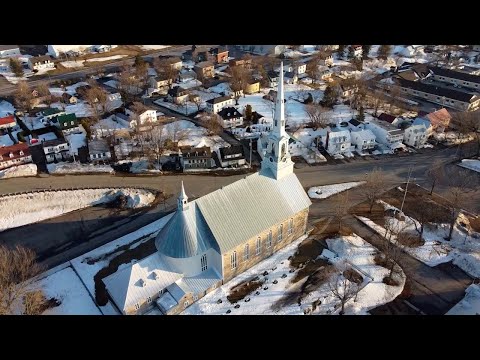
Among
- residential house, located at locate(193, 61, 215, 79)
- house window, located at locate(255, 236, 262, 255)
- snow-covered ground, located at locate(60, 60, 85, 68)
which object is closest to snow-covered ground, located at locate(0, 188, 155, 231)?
house window, located at locate(255, 236, 262, 255)

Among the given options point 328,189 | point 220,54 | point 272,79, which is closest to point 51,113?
point 220,54

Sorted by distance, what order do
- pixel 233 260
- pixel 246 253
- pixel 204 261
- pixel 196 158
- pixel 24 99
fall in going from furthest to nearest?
pixel 24 99
pixel 196 158
pixel 246 253
pixel 233 260
pixel 204 261

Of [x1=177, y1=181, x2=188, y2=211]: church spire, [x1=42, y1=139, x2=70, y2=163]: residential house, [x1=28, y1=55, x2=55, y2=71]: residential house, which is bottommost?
[x1=42, y1=139, x2=70, y2=163]: residential house

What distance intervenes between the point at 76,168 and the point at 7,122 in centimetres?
1730

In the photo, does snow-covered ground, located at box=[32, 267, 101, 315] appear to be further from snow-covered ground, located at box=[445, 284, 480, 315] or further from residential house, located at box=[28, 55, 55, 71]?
residential house, located at box=[28, 55, 55, 71]

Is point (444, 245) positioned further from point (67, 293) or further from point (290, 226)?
point (67, 293)

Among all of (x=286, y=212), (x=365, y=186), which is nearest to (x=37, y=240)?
(x=286, y=212)

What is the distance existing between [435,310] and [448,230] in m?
10.1

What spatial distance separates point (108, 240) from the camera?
124 feet

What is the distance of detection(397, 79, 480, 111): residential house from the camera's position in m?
62.4

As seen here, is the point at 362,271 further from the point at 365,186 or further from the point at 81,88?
the point at 81,88

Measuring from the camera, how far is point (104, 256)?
1407 inches

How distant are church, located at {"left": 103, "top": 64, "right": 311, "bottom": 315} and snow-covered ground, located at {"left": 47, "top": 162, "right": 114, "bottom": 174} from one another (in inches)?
766

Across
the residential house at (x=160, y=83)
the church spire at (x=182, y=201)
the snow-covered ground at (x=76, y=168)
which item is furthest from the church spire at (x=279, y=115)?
the residential house at (x=160, y=83)
